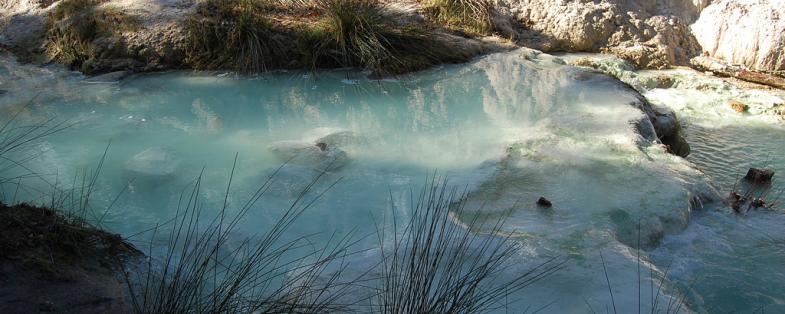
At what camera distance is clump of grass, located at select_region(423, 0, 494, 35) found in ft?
23.0

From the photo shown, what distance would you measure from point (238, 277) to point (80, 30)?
5401 millimetres

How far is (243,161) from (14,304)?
2.11 m

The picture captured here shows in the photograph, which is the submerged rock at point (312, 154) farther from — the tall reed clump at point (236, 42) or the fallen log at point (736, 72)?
the fallen log at point (736, 72)

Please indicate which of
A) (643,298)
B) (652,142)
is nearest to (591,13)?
(652,142)

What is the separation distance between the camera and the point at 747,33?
270 inches

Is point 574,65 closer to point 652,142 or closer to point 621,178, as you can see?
point 652,142

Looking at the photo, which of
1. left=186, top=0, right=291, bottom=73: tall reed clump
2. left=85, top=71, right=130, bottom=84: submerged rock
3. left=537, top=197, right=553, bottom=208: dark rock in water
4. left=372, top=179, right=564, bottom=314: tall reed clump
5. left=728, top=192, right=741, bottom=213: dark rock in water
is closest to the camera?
left=372, top=179, right=564, bottom=314: tall reed clump

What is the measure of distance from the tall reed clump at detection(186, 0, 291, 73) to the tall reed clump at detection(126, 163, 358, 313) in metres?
2.66

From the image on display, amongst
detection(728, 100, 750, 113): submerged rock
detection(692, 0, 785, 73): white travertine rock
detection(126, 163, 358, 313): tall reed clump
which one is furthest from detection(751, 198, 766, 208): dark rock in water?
detection(692, 0, 785, 73): white travertine rock

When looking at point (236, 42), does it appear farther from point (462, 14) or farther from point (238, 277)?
point (238, 277)

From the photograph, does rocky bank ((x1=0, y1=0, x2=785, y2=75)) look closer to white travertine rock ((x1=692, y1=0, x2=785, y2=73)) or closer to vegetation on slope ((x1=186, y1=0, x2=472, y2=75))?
white travertine rock ((x1=692, y1=0, x2=785, y2=73))

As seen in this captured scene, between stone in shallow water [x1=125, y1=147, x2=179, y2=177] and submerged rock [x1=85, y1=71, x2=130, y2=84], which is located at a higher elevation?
submerged rock [x1=85, y1=71, x2=130, y2=84]

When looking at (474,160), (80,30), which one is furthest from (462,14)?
(80,30)

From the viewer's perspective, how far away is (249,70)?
6062 millimetres
